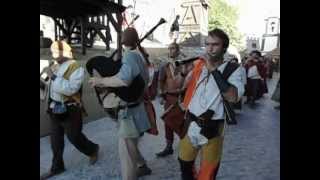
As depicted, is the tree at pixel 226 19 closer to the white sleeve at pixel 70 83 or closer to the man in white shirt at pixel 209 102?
the man in white shirt at pixel 209 102

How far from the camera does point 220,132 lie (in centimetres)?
218

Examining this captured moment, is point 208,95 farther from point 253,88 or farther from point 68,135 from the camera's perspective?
point 68,135

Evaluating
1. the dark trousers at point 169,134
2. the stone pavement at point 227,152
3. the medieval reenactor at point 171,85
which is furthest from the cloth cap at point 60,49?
the dark trousers at point 169,134

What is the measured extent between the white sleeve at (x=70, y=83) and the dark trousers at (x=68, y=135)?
10 centimetres

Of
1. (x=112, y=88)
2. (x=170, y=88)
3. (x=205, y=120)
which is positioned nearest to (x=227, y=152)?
(x=205, y=120)

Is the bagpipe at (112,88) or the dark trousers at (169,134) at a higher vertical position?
the bagpipe at (112,88)

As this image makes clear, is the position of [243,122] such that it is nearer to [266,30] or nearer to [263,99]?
[263,99]

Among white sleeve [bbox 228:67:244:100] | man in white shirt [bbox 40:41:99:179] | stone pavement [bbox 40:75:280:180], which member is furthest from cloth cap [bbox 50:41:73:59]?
white sleeve [bbox 228:67:244:100]

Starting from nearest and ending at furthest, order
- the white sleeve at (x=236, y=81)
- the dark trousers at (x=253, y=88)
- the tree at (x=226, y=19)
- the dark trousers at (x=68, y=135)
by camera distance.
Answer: the white sleeve at (x=236, y=81), the tree at (x=226, y=19), the dark trousers at (x=253, y=88), the dark trousers at (x=68, y=135)

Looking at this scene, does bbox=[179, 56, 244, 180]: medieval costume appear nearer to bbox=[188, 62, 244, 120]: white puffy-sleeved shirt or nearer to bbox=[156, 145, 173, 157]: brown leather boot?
bbox=[188, 62, 244, 120]: white puffy-sleeved shirt

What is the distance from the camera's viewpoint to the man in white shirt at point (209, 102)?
2.09 meters

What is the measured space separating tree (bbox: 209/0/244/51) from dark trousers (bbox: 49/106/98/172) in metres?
0.90

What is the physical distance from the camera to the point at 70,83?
2.54 meters
